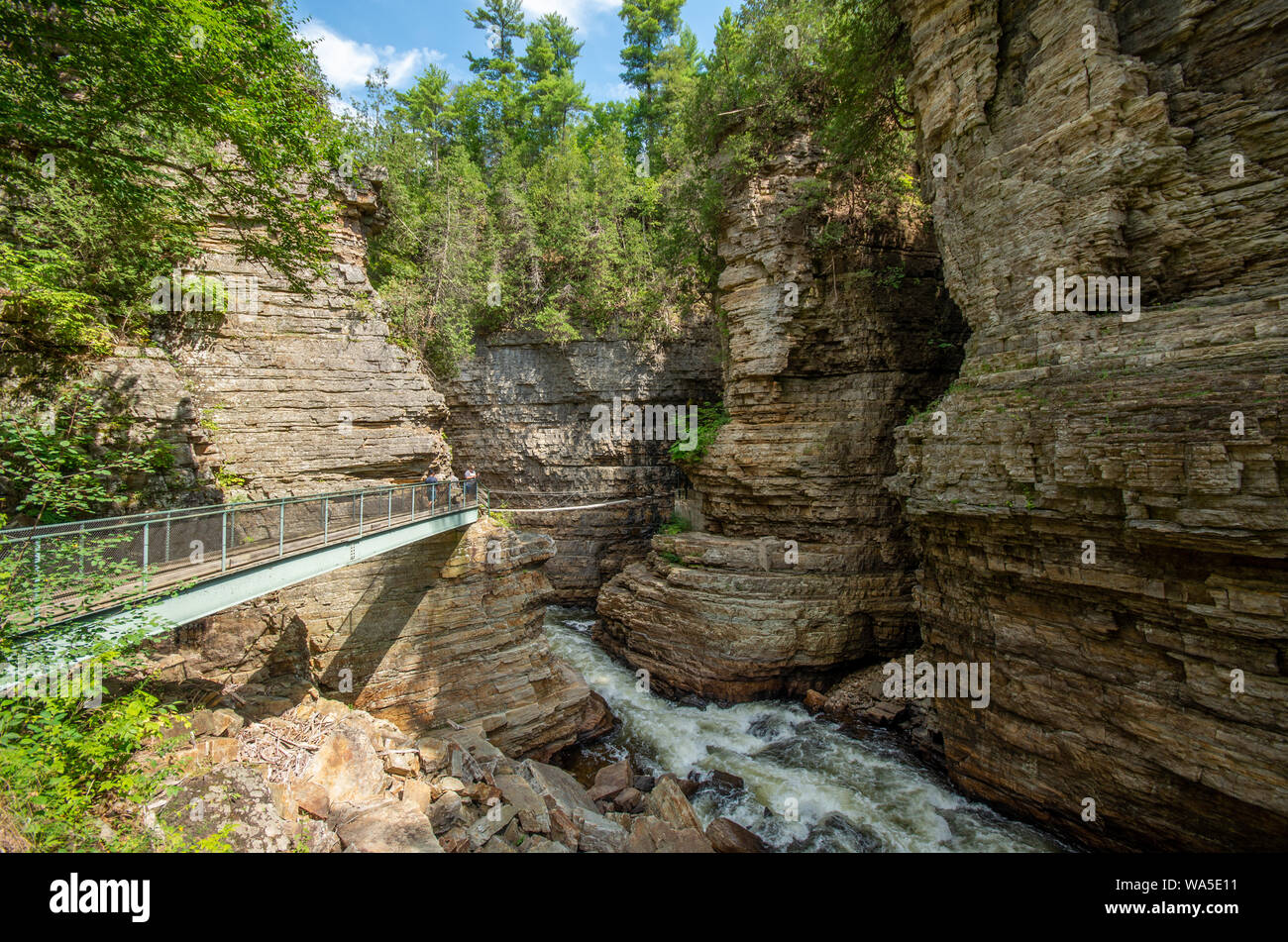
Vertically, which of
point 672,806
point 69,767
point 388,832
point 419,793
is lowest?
point 672,806

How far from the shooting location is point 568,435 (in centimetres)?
2083

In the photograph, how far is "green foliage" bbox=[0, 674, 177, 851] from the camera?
158 inches

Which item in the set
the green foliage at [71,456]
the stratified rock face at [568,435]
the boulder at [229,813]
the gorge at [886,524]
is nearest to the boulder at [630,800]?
the gorge at [886,524]

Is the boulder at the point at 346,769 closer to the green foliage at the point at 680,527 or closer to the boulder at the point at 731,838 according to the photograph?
the boulder at the point at 731,838

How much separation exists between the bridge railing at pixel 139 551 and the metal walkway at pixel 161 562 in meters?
0.01

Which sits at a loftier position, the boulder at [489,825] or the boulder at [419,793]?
the boulder at [419,793]

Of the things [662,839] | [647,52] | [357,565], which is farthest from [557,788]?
[647,52]

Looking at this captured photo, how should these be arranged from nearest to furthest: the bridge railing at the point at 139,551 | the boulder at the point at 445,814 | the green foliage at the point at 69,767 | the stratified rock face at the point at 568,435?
the green foliage at the point at 69,767 → the bridge railing at the point at 139,551 → the boulder at the point at 445,814 → the stratified rock face at the point at 568,435

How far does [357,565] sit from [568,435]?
11.3 metres

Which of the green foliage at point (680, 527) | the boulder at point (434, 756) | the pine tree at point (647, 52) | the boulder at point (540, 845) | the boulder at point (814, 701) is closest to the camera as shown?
the boulder at point (540, 845)

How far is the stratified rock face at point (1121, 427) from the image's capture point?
20.2 ft

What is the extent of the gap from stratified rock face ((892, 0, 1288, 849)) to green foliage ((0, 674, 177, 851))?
12.1 metres

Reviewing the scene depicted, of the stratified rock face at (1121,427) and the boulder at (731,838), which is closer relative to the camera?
the stratified rock face at (1121,427)

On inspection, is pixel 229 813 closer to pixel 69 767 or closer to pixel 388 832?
pixel 69 767
